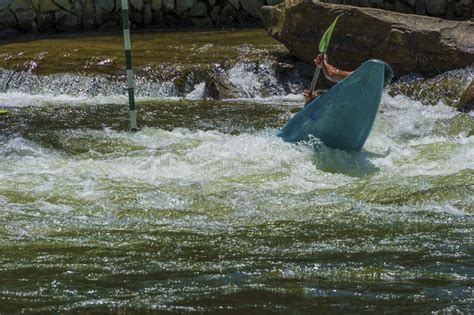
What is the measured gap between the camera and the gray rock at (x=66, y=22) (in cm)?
1557

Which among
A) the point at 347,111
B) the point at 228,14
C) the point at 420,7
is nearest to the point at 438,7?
the point at 420,7

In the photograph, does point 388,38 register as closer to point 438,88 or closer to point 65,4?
point 438,88

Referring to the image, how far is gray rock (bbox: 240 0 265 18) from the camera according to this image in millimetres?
16312

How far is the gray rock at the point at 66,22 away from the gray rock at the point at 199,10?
2083 mm

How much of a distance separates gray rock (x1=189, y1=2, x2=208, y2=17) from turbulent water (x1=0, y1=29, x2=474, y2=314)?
7.42 m

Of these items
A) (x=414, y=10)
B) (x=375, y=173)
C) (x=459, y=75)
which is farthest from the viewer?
(x=414, y=10)

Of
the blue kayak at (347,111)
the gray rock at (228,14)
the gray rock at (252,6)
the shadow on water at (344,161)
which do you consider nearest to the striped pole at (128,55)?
the blue kayak at (347,111)

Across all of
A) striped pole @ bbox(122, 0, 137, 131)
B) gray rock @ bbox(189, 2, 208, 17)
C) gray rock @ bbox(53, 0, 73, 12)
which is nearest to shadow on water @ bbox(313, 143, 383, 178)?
striped pole @ bbox(122, 0, 137, 131)

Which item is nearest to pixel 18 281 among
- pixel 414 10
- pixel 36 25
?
A: pixel 36 25

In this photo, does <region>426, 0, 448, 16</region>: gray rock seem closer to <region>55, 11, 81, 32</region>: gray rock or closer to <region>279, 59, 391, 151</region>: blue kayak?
<region>55, 11, 81, 32</region>: gray rock

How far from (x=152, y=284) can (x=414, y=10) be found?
44.6 ft

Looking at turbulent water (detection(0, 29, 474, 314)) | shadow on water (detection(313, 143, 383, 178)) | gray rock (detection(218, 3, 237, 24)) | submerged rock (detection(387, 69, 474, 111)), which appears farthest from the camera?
gray rock (detection(218, 3, 237, 24))

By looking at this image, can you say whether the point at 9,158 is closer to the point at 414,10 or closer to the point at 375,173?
the point at 375,173

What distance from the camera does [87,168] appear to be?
21.1 ft
